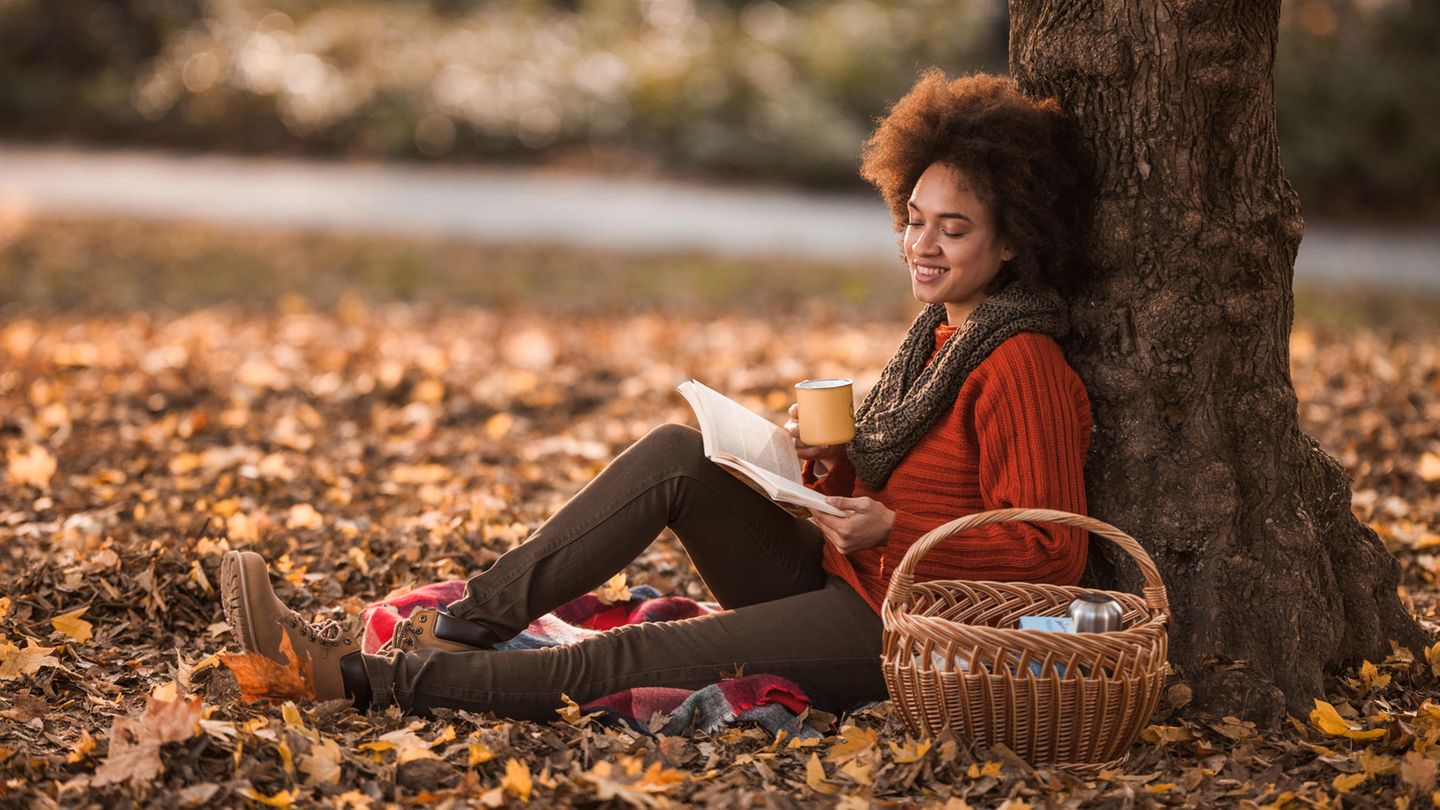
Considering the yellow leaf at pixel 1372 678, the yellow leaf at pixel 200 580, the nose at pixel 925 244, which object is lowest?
the yellow leaf at pixel 1372 678

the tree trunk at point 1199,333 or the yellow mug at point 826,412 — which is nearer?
the yellow mug at point 826,412

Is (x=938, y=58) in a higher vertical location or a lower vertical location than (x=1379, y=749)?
higher

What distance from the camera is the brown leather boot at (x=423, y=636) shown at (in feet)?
10.8

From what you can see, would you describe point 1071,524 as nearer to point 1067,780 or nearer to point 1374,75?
point 1067,780

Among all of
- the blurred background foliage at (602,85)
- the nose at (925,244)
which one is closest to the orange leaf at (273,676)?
the nose at (925,244)

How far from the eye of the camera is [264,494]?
4.96 meters

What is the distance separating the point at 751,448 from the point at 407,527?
1.68 meters

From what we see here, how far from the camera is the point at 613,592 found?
13.0 feet

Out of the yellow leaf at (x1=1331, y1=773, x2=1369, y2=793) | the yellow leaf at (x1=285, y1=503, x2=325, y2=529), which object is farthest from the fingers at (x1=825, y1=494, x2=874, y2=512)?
the yellow leaf at (x1=285, y1=503, x2=325, y2=529)

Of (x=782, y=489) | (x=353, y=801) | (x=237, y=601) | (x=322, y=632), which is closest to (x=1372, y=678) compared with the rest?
(x=782, y=489)

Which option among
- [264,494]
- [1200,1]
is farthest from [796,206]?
[1200,1]

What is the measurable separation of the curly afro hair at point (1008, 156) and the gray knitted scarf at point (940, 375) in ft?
0.27

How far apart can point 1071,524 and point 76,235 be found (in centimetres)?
944

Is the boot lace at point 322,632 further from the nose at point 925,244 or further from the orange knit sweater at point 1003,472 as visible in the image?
the nose at point 925,244
